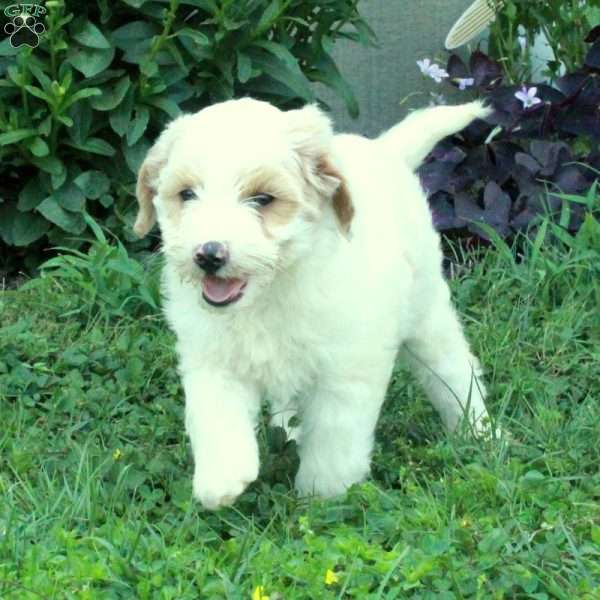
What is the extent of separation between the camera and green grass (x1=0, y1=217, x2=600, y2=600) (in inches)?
133

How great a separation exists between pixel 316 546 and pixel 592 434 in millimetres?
1202

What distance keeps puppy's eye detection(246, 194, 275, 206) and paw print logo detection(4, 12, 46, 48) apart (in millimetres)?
2461

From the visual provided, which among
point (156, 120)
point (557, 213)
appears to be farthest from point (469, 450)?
point (156, 120)

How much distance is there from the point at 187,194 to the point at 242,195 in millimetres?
181

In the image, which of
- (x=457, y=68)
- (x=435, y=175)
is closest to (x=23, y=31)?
(x=435, y=175)

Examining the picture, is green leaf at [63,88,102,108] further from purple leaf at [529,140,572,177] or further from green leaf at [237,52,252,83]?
purple leaf at [529,140,572,177]

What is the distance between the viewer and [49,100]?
5.68m

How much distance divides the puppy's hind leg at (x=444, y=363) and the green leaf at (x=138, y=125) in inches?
67.2

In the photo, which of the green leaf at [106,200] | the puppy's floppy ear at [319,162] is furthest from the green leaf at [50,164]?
the puppy's floppy ear at [319,162]

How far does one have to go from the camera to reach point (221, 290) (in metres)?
3.62

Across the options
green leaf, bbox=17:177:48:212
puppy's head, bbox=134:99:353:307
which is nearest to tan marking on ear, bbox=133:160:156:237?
puppy's head, bbox=134:99:353:307

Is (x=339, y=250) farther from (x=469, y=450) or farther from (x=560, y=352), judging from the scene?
(x=560, y=352)

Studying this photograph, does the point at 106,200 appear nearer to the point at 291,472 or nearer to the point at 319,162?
the point at 291,472

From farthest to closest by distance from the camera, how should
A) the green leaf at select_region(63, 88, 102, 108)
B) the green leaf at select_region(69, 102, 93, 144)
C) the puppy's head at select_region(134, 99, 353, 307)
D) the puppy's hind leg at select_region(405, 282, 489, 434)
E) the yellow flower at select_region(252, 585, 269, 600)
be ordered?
the green leaf at select_region(69, 102, 93, 144) → the green leaf at select_region(63, 88, 102, 108) → the puppy's hind leg at select_region(405, 282, 489, 434) → the puppy's head at select_region(134, 99, 353, 307) → the yellow flower at select_region(252, 585, 269, 600)
